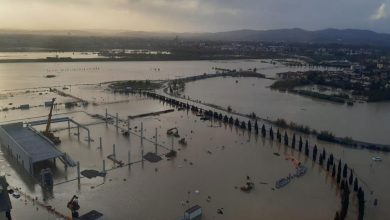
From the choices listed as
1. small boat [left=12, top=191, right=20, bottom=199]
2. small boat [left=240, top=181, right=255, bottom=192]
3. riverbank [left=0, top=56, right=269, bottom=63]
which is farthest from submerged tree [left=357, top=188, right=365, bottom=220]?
riverbank [left=0, top=56, right=269, bottom=63]

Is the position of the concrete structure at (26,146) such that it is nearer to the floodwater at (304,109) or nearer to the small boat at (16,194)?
the small boat at (16,194)

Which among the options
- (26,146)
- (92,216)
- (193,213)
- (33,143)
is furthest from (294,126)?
(26,146)

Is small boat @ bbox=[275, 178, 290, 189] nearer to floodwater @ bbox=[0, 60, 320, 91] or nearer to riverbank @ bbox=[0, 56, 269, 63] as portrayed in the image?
floodwater @ bbox=[0, 60, 320, 91]

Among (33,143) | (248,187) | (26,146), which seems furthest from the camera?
(33,143)

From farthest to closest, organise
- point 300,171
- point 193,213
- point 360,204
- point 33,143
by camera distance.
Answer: point 33,143 < point 300,171 < point 360,204 < point 193,213

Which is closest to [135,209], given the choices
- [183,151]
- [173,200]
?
[173,200]

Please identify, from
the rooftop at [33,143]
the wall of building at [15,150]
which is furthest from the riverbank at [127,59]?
the wall of building at [15,150]

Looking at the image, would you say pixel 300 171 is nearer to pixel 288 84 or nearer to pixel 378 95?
pixel 378 95
